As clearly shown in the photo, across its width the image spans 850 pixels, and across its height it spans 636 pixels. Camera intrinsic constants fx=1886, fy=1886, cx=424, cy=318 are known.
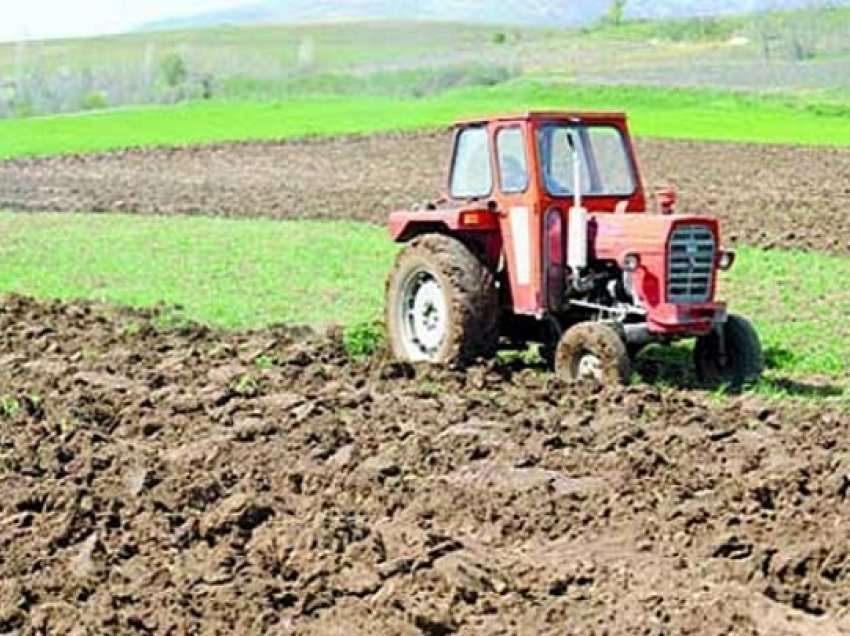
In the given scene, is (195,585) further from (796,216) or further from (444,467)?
(796,216)

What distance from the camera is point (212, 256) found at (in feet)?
67.9

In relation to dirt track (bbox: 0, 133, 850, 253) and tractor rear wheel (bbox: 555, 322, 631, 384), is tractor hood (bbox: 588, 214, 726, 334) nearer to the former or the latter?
tractor rear wheel (bbox: 555, 322, 631, 384)

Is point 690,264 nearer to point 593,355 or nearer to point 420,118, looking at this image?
point 593,355

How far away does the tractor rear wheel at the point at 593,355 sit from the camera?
37.1ft

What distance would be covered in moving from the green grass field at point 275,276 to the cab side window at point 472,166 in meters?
2.39

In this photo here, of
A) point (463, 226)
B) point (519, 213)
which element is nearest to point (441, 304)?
point (463, 226)

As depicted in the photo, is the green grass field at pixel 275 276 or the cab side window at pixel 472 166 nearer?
the cab side window at pixel 472 166

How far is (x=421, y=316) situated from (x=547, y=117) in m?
1.65

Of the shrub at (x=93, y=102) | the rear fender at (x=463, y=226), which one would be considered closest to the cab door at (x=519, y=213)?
the rear fender at (x=463, y=226)

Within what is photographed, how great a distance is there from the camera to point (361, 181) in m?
→ 34.4

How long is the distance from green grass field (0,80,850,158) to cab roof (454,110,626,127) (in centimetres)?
3051

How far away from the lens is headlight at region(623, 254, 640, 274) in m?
11.8

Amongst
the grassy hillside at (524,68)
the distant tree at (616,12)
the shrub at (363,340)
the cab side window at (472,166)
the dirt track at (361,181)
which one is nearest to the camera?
the cab side window at (472,166)

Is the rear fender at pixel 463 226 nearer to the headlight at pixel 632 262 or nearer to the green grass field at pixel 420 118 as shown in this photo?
the headlight at pixel 632 262
